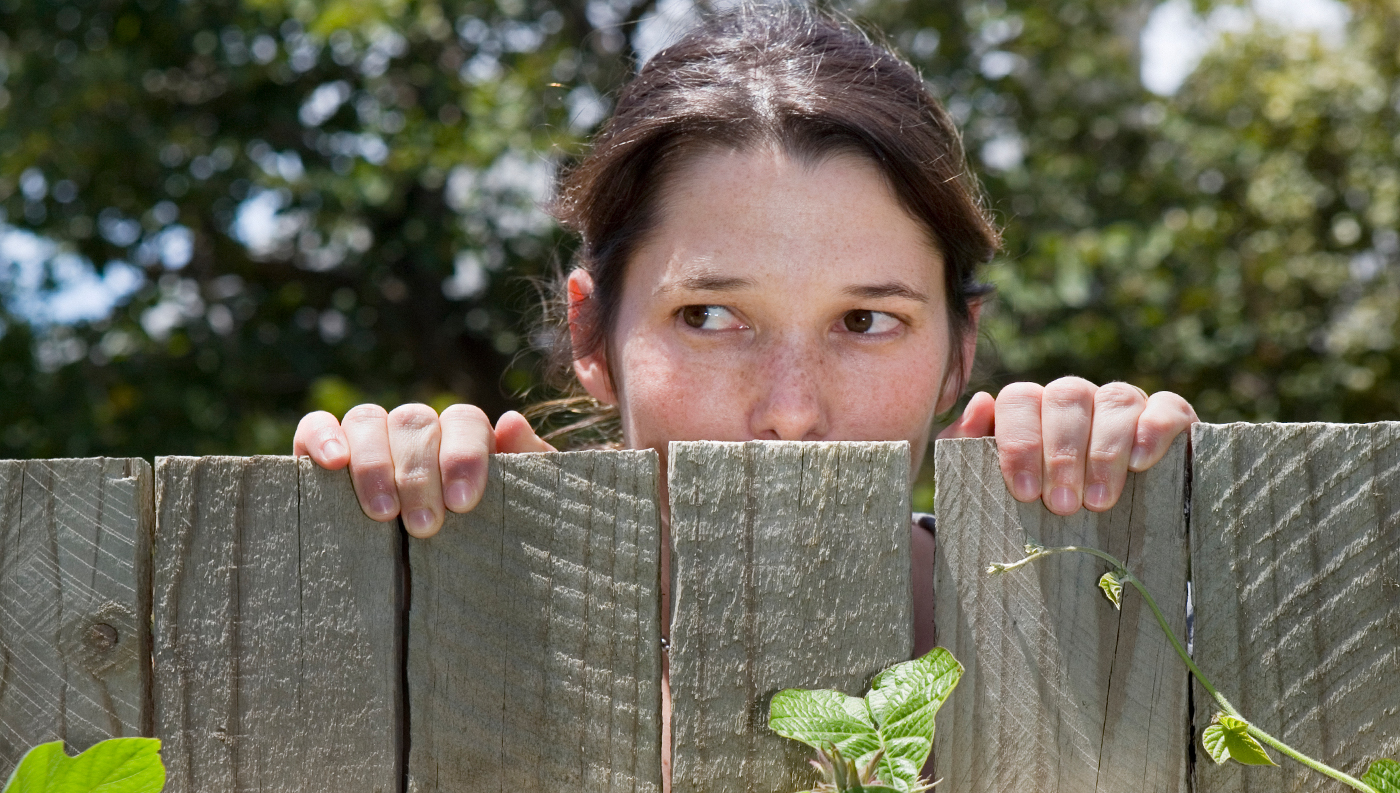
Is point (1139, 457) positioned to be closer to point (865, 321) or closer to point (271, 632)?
point (865, 321)

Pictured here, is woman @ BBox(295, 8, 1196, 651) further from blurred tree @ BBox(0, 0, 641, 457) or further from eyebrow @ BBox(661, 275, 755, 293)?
blurred tree @ BBox(0, 0, 641, 457)

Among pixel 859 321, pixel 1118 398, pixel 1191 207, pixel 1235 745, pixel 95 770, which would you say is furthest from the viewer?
pixel 1191 207

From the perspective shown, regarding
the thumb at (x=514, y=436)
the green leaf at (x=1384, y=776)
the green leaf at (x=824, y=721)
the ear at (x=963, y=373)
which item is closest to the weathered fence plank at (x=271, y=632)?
the thumb at (x=514, y=436)

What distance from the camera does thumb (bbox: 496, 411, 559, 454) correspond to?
164 centimetres

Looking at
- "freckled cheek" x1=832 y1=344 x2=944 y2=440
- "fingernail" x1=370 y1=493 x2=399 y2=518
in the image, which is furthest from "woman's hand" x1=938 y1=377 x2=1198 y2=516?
"fingernail" x1=370 y1=493 x2=399 y2=518

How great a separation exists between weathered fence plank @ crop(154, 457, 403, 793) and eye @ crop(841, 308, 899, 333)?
87 cm

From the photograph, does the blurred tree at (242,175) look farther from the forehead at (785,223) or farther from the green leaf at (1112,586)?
the green leaf at (1112,586)

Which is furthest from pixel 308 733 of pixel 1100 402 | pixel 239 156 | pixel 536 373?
pixel 239 156

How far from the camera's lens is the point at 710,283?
1.83 metres

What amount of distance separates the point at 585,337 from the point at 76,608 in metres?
1.13

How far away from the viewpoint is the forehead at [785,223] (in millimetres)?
1801

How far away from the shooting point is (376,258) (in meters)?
5.56

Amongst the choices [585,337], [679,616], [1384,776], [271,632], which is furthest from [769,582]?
[585,337]

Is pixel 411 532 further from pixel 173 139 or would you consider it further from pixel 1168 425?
pixel 173 139
